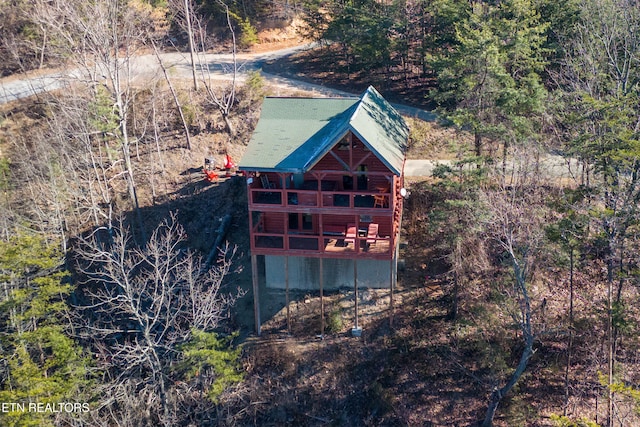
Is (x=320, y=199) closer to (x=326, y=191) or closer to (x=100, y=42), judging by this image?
(x=326, y=191)

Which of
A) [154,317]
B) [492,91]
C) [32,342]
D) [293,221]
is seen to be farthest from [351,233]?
[32,342]

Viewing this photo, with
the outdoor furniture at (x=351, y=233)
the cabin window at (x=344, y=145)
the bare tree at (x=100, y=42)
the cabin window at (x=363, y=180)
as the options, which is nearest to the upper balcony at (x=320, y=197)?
the cabin window at (x=363, y=180)

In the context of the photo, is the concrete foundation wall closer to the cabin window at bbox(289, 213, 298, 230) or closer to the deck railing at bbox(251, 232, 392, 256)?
the deck railing at bbox(251, 232, 392, 256)

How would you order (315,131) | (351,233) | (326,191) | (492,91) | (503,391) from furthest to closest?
(351,233)
(315,131)
(326,191)
(492,91)
(503,391)

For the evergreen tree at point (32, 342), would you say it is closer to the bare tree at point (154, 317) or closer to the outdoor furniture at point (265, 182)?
the bare tree at point (154, 317)

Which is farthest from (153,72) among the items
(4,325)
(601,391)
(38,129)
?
(601,391)

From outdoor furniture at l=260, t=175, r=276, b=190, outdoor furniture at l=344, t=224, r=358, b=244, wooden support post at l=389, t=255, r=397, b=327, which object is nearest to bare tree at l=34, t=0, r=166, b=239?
outdoor furniture at l=260, t=175, r=276, b=190
